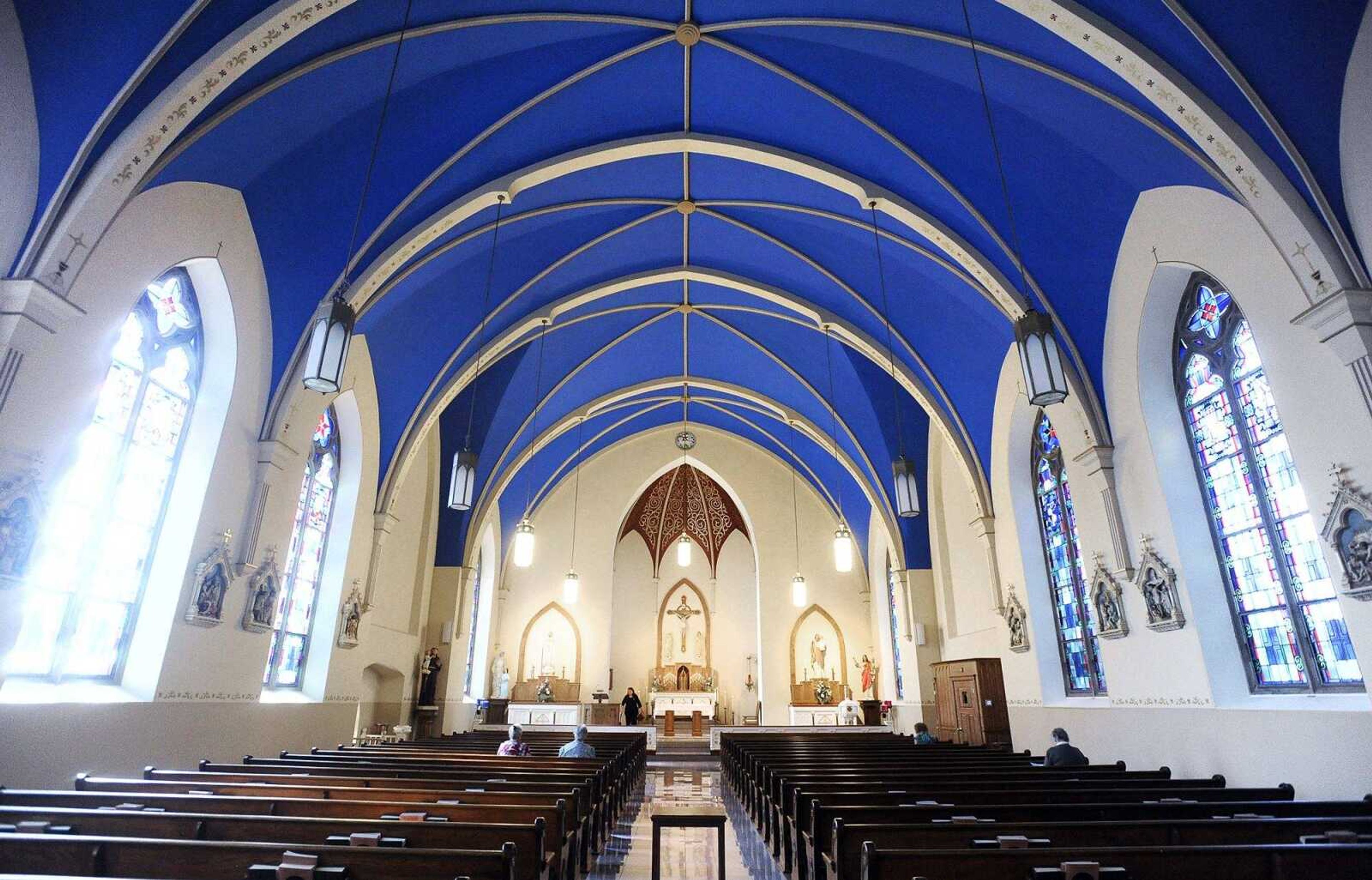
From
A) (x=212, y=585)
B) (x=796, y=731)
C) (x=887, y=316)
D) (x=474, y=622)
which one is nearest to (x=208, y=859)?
(x=212, y=585)

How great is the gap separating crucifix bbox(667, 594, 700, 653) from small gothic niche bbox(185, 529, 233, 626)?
62.5 feet

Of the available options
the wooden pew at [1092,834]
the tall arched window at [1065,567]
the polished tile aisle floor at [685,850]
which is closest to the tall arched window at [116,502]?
the polished tile aisle floor at [685,850]

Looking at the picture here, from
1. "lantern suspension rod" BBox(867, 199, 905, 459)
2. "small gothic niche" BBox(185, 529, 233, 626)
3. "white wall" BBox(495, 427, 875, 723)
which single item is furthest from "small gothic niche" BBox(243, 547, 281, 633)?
"white wall" BBox(495, 427, 875, 723)

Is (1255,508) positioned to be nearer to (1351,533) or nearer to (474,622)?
(1351,533)

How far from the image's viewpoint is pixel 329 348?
6340 mm

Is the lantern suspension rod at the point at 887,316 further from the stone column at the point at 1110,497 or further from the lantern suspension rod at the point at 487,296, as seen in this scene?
the lantern suspension rod at the point at 487,296

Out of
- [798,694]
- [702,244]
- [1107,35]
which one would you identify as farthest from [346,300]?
[798,694]

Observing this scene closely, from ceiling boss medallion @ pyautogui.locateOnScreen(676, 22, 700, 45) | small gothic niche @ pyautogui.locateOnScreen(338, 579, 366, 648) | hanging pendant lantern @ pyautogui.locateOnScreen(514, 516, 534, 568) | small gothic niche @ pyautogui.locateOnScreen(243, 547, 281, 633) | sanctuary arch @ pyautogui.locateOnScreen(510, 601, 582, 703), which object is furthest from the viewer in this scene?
sanctuary arch @ pyautogui.locateOnScreen(510, 601, 582, 703)

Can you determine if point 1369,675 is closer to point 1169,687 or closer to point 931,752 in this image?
point 1169,687

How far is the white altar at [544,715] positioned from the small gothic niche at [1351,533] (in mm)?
18200

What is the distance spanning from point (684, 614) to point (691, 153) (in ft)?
62.2

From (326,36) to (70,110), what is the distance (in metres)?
2.38

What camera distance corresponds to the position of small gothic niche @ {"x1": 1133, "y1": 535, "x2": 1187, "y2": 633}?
831cm

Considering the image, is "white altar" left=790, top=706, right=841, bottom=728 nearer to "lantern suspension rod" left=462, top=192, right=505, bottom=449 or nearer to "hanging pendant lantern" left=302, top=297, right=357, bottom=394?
"lantern suspension rod" left=462, top=192, right=505, bottom=449
